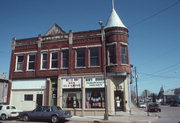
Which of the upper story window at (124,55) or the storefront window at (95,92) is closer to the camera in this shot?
the storefront window at (95,92)

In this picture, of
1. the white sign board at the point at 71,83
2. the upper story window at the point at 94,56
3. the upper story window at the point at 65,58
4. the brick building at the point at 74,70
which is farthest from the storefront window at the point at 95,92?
the upper story window at the point at 65,58

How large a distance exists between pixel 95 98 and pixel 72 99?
2980mm

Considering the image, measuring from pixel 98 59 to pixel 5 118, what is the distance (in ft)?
39.7

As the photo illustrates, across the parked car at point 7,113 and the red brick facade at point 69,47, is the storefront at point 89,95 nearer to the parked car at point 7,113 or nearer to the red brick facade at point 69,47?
the red brick facade at point 69,47

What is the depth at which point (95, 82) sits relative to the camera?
2188cm

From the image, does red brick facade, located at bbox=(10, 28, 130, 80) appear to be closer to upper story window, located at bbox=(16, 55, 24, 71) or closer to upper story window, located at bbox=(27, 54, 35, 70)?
upper story window, located at bbox=(16, 55, 24, 71)

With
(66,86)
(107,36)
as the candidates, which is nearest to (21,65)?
(66,86)

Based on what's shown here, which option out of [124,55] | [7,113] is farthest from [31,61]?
[124,55]

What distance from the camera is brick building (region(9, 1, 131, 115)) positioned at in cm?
2138

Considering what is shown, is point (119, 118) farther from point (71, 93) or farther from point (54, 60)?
point (54, 60)

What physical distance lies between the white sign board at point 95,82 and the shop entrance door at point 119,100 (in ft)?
6.63

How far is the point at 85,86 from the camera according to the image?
874 inches

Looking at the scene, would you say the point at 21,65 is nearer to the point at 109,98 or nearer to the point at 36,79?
the point at 36,79

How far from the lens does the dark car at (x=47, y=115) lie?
1620cm
